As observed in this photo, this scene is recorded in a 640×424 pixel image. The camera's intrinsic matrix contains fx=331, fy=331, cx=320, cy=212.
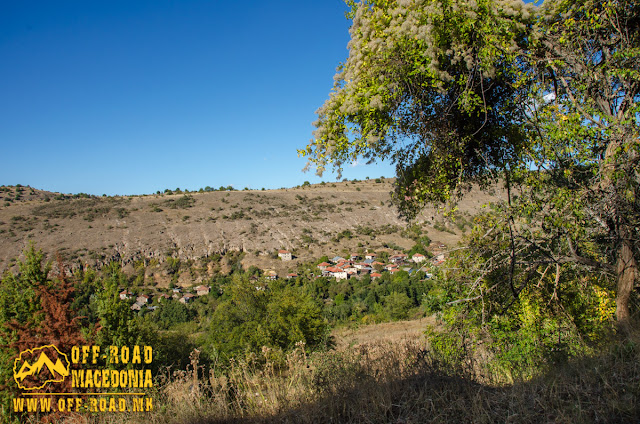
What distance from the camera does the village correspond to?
39812mm

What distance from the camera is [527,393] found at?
8.65ft

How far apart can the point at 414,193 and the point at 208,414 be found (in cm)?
337

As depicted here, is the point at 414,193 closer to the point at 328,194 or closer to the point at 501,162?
the point at 501,162

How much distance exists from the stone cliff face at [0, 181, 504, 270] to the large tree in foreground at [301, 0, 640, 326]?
38.0 meters

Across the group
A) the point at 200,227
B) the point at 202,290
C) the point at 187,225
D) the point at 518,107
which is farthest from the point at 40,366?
the point at 187,225

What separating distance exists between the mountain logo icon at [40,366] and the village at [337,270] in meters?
30.4

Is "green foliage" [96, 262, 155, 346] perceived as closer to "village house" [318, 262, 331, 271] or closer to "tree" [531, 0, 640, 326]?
"tree" [531, 0, 640, 326]

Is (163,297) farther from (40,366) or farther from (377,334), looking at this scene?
(40,366)

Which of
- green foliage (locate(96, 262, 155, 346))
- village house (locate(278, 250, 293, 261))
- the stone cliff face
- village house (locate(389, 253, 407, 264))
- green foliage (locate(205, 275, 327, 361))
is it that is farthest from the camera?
village house (locate(278, 250, 293, 261))

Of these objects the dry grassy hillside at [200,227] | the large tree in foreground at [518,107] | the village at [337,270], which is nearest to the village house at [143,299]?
the village at [337,270]

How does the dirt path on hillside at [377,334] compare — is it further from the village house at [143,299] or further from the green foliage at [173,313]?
the village house at [143,299]

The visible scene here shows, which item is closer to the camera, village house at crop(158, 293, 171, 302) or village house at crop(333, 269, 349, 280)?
village house at crop(158, 293, 171, 302)

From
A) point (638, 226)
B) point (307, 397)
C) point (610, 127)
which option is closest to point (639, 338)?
point (638, 226)

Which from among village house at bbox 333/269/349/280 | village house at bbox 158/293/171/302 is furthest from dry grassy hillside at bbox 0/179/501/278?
village house at bbox 158/293/171/302
